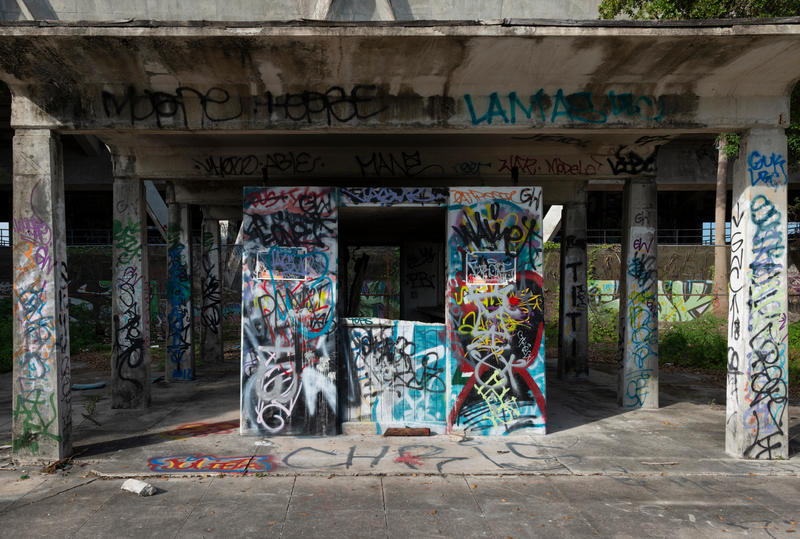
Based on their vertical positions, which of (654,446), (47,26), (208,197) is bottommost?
(654,446)

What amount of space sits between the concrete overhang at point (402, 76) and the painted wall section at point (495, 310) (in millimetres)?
1104

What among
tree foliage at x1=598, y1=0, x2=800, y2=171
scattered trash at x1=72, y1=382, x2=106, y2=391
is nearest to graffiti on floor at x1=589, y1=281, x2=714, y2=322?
tree foliage at x1=598, y1=0, x2=800, y2=171

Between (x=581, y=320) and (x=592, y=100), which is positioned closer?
(x=592, y=100)

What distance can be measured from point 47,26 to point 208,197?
6.44 metres

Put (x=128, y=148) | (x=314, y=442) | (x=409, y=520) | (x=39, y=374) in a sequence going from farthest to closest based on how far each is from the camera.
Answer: (x=128, y=148) → (x=314, y=442) → (x=39, y=374) → (x=409, y=520)

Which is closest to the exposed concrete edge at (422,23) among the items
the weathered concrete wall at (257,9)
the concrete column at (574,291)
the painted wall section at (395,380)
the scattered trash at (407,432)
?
the painted wall section at (395,380)

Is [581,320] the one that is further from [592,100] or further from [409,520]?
[409,520]

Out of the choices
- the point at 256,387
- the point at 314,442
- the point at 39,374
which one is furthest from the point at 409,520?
the point at 39,374

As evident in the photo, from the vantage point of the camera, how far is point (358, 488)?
16.8ft

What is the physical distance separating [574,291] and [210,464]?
8300 millimetres

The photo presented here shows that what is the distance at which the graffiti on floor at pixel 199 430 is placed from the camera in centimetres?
687

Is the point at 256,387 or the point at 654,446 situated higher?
the point at 256,387

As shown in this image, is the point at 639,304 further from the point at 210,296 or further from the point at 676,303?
the point at 676,303

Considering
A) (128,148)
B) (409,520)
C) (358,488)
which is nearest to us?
(409,520)
